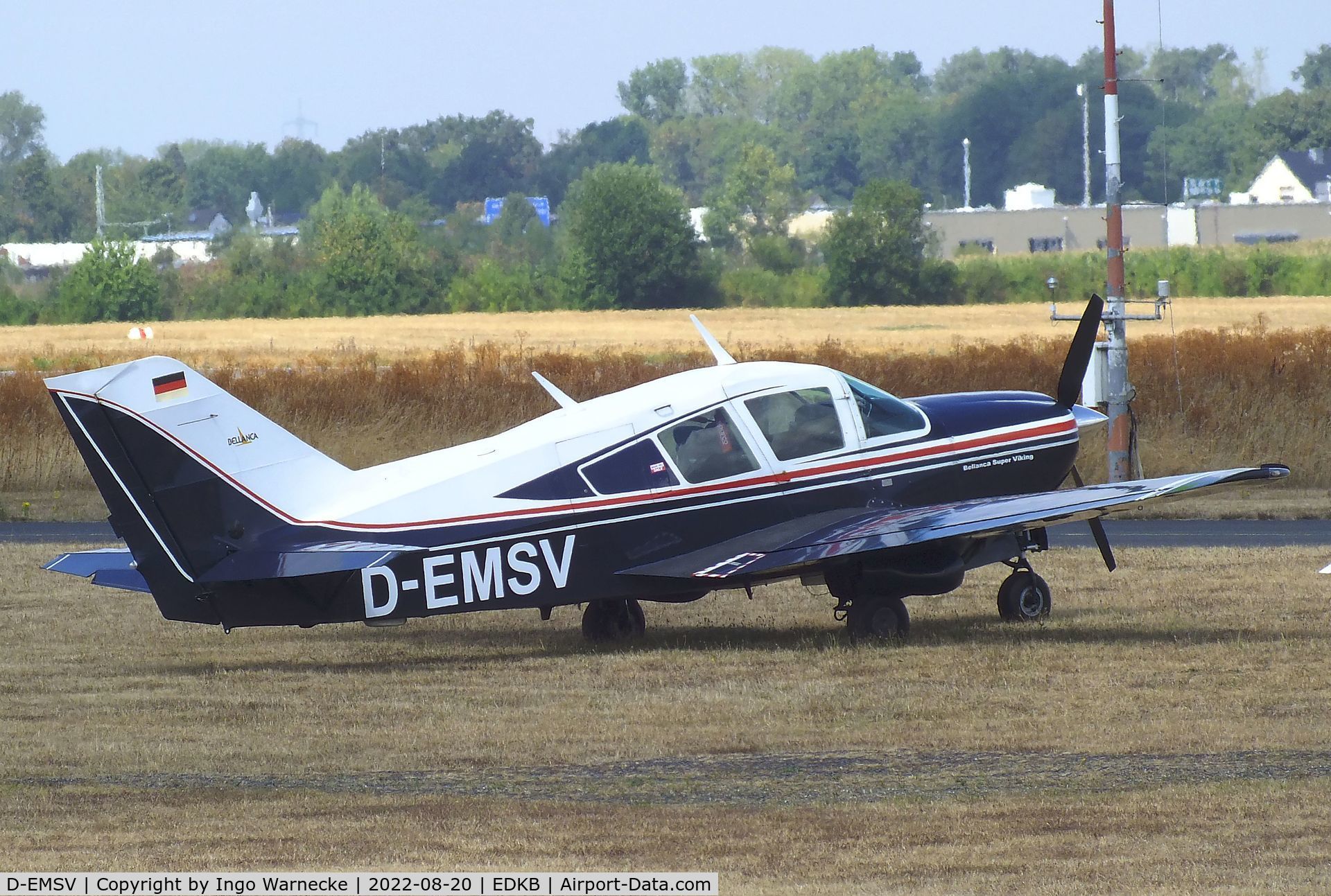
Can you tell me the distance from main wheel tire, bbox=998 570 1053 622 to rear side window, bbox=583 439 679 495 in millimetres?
2811

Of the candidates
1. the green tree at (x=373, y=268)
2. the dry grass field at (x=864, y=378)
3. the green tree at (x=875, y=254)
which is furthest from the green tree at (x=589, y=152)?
the dry grass field at (x=864, y=378)

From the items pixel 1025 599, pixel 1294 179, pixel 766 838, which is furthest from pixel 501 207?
pixel 766 838

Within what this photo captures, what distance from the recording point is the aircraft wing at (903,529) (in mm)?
Answer: 11430

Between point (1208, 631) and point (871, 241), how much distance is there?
169ft

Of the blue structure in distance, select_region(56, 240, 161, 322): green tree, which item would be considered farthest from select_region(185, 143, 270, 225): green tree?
select_region(56, 240, 161, 322): green tree

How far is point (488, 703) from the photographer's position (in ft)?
33.6

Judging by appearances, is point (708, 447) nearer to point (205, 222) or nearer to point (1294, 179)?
point (1294, 179)

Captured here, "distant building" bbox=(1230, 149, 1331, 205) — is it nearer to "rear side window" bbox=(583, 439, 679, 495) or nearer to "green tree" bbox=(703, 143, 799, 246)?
"green tree" bbox=(703, 143, 799, 246)

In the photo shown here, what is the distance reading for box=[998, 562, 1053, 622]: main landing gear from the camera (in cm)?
1282

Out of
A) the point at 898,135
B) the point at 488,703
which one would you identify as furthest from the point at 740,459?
the point at 898,135

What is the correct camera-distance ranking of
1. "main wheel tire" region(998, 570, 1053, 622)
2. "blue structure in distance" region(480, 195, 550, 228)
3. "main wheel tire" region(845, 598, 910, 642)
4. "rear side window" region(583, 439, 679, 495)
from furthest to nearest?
"blue structure in distance" region(480, 195, 550, 228)
"main wheel tire" region(998, 570, 1053, 622)
"main wheel tire" region(845, 598, 910, 642)
"rear side window" region(583, 439, 679, 495)

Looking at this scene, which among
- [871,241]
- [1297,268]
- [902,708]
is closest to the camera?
[902,708]

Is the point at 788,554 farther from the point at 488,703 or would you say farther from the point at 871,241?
the point at 871,241

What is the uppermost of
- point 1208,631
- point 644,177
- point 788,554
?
point 644,177
